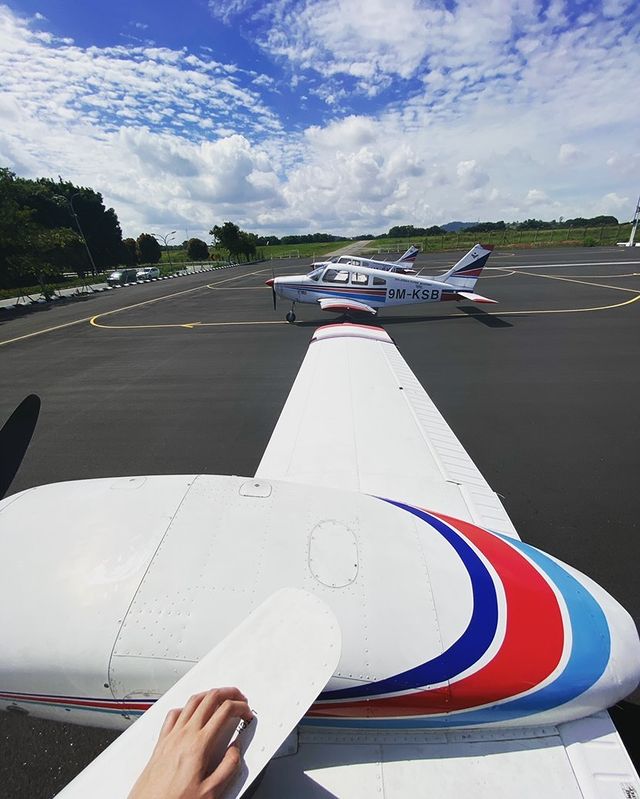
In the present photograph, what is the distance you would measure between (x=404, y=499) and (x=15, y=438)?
12.8ft

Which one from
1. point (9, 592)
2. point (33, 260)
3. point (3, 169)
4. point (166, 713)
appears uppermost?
point (3, 169)

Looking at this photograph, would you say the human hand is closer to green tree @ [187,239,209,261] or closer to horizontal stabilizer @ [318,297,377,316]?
horizontal stabilizer @ [318,297,377,316]

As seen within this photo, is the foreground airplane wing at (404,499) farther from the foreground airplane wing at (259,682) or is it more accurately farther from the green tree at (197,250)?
the green tree at (197,250)

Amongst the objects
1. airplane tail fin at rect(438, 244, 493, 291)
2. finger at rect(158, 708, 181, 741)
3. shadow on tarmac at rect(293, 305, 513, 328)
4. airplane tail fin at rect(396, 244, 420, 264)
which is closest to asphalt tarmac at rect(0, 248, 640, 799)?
shadow on tarmac at rect(293, 305, 513, 328)

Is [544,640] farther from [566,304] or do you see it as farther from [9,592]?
[566,304]

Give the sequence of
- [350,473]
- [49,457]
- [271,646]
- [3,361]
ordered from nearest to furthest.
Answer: [271,646]
[350,473]
[49,457]
[3,361]

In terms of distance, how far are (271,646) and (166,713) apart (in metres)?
0.56

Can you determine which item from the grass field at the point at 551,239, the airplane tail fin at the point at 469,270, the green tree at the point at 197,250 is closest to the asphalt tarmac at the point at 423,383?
the airplane tail fin at the point at 469,270

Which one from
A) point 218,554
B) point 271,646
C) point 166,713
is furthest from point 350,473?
point 166,713

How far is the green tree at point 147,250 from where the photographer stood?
85562 mm

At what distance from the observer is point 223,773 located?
4.69 feet

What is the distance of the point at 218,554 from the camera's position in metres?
2.37

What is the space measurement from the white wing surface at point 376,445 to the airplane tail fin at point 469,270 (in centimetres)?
1340

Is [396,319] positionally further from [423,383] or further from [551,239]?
[551,239]
